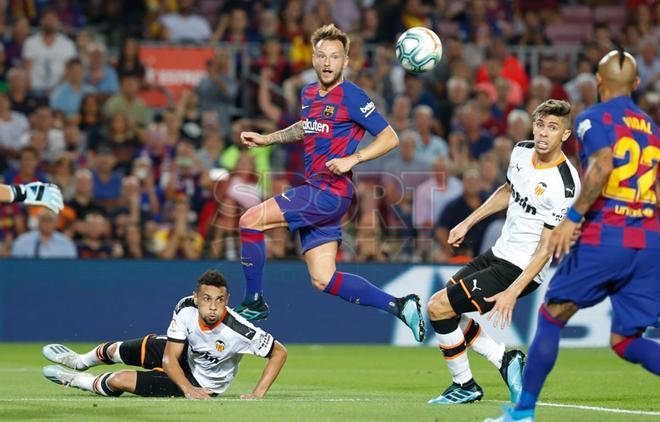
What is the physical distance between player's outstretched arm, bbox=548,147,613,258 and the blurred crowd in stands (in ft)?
31.0

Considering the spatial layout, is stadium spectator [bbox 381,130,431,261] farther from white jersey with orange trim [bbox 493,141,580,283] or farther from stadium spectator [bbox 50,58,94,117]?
white jersey with orange trim [bbox 493,141,580,283]

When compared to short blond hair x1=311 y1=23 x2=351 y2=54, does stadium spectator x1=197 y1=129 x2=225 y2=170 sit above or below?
below

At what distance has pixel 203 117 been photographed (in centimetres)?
1914

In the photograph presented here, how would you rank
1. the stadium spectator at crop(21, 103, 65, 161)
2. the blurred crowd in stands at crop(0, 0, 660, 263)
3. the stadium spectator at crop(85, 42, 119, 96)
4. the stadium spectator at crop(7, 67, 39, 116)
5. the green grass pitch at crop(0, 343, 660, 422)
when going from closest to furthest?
the green grass pitch at crop(0, 343, 660, 422) < the blurred crowd in stands at crop(0, 0, 660, 263) < the stadium spectator at crop(21, 103, 65, 161) < the stadium spectator at crop(7, 67, 39, 116) < the stadium spectator at crop(85, 42, 119, 96)

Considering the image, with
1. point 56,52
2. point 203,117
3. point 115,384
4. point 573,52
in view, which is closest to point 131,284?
point 203,117

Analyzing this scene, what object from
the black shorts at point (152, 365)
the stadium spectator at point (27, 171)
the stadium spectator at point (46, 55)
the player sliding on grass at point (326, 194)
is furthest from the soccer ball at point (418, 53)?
the stadium spectator at point (46, 55)

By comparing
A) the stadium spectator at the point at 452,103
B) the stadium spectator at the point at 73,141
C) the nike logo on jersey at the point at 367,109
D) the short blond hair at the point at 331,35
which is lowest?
the stadium spectator at the point at 73,141

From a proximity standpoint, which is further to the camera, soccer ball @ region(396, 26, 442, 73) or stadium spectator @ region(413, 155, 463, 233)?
stadium spectator @ region(413, 155, 463, 233)

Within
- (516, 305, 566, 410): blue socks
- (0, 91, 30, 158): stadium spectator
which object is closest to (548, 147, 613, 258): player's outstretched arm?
(516, 305, 566, 410): blue socks

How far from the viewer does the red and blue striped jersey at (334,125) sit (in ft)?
33.9

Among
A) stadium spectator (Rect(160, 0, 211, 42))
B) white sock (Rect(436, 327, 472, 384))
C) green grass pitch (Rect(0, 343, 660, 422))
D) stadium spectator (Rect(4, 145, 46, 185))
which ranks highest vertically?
stadium spectator (Rect(160, 0, 211, 42))

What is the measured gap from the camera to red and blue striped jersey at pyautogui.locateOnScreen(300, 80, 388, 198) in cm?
1034

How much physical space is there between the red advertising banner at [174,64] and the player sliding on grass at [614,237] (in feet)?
42.9

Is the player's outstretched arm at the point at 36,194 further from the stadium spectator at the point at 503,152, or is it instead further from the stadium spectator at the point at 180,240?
the stadium spectator at the point at 503,152
